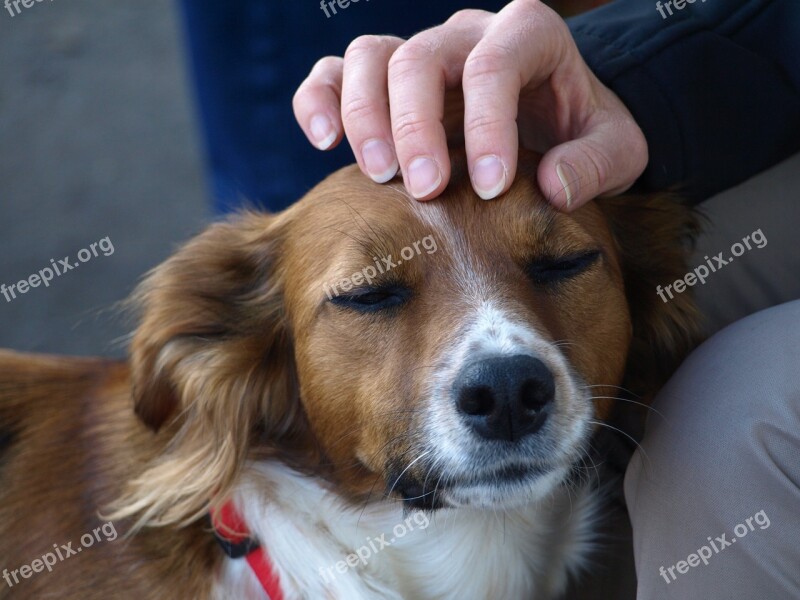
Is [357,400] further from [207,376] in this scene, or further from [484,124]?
[484,124]

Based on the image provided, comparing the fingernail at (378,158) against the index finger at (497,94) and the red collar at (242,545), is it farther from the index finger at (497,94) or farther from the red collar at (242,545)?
the red collar at (242,545)

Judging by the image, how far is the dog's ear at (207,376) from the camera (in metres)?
2.40

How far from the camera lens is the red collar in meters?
2.40

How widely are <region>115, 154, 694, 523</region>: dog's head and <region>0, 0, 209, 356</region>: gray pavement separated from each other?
6.84ft

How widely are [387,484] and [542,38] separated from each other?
43.4 inches

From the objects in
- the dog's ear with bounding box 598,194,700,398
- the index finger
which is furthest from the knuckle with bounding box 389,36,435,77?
the dog's ear with bounding box 598,194,700,398

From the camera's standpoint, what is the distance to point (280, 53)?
10.9 feet

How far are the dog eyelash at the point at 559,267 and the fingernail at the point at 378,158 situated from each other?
395 mm

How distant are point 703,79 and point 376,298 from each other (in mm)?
1110

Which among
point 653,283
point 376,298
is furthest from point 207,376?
point 653,283

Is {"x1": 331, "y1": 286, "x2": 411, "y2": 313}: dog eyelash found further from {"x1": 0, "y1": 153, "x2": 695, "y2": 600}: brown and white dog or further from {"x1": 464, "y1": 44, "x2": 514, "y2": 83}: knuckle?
{"x1": 464, "y1": 44, "x2": 514, "y2": 83}: knuckle

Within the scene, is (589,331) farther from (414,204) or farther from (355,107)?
(355,107)

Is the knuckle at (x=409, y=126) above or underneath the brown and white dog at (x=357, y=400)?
above

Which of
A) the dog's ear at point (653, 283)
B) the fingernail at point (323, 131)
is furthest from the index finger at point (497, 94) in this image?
the dog's ear at point (653, 283)
